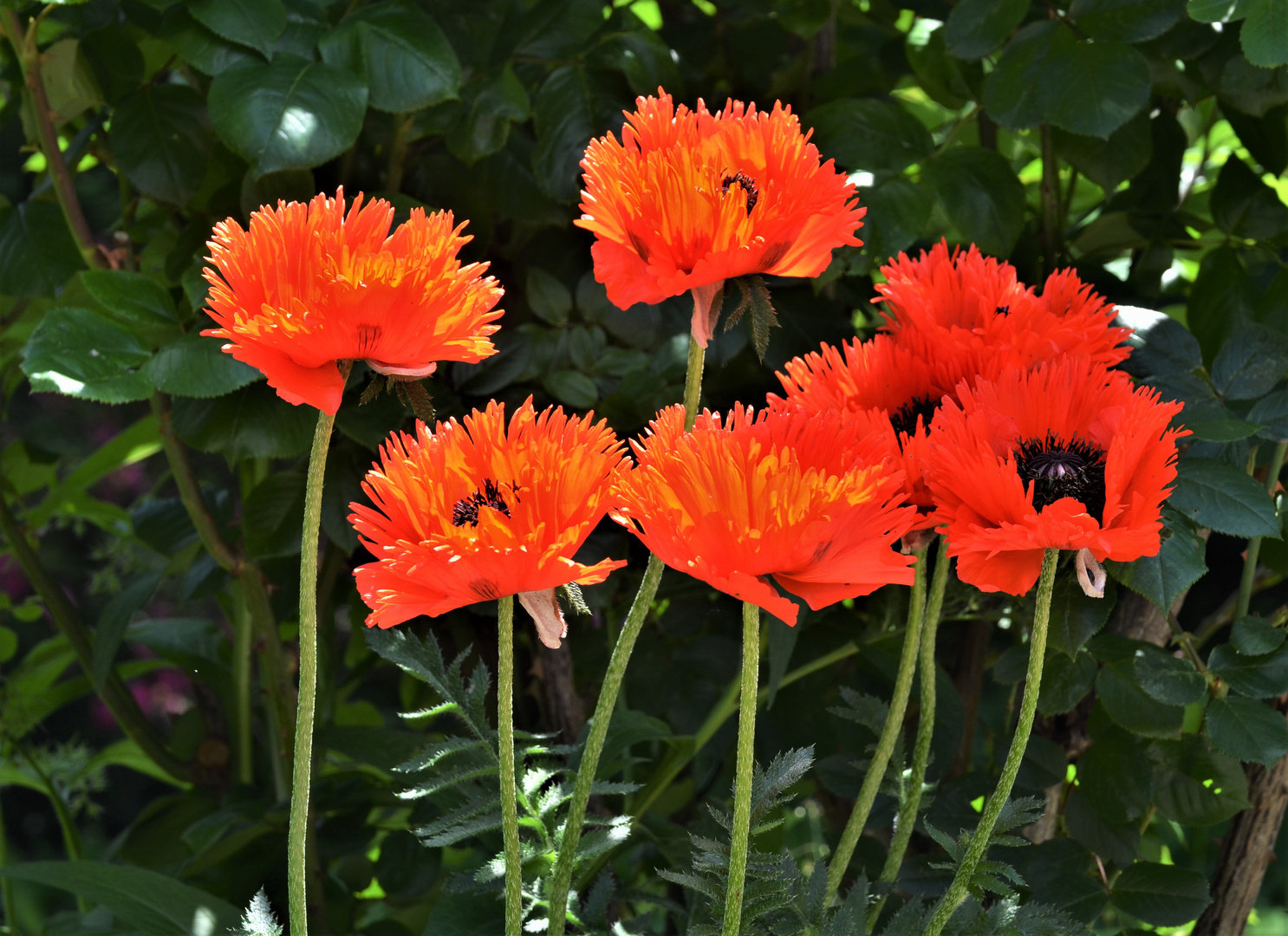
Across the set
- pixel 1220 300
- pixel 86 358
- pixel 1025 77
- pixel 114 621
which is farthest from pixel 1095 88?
pixel 114 621

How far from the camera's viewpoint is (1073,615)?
1.56ft

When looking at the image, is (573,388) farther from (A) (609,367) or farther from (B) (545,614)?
(B) (545,614)

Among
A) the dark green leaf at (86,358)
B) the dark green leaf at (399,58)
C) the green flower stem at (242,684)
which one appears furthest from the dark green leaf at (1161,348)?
the green flower stem at (242,684)

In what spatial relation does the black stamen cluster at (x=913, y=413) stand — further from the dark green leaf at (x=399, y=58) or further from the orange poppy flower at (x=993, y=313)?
the dark green leaf at (x=399, y=58)

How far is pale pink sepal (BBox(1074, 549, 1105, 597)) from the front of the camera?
0.32 m

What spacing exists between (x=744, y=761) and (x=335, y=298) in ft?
0.52

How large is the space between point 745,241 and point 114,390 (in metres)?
0.32

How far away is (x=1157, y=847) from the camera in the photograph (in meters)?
0.72

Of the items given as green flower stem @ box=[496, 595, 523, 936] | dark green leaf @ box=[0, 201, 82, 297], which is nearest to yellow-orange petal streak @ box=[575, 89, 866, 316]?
green flower stem @ box=[496, 595, 523, 936]

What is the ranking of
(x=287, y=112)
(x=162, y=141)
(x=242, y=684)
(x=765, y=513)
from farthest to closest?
(x=242, y=684) → (x=162, y=141) → (x=287, y=112) → (x=765, y=513)

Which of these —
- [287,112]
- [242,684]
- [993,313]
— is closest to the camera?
[993,313]

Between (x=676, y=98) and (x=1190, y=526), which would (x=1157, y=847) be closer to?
(x=1190, y=526)

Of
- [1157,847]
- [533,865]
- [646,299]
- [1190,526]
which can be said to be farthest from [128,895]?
[1157,847]

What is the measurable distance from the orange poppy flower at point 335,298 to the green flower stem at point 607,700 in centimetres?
6
